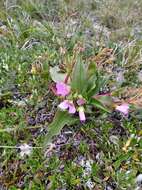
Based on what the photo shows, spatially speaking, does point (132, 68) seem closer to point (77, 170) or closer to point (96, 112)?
point (96, 112)

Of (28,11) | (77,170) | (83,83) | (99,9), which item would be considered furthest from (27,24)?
(77,170)

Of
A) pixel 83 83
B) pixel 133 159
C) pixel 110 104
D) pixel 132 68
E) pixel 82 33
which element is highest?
pixel 82 33

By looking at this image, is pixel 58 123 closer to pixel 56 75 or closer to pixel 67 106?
pixel 67 106

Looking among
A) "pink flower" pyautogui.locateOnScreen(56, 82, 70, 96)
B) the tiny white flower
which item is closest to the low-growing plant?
"pink flower" pyautogui.locateOnScreen(56, 82, 70, 96)

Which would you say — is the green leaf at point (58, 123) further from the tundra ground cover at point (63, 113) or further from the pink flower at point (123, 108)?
the pink flower at point (123, 108)

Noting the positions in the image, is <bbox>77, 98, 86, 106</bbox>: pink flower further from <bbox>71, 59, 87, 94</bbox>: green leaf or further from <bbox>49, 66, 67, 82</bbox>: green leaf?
<bbox>49, 66, 67, 82</bbox>: green leaf

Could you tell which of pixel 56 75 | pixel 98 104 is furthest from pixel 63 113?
pixel 56 75
